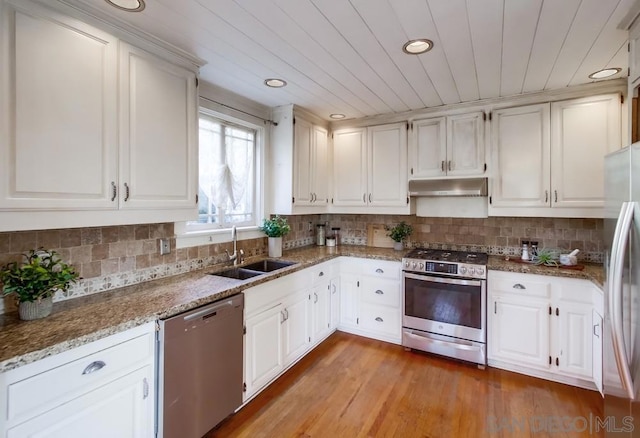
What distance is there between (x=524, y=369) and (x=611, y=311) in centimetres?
168

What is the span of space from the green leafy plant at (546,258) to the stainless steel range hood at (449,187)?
28.3 inches

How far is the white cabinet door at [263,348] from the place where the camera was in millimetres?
2170

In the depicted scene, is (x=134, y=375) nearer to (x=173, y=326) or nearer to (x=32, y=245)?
(x=173, y=326)

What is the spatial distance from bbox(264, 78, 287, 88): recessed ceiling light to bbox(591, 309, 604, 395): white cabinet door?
294 cm

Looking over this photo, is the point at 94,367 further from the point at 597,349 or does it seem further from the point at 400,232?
the point at 597,349

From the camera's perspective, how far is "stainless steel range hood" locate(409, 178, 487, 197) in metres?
2.95

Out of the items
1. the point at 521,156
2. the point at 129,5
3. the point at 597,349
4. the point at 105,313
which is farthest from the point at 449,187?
the point at 105,313

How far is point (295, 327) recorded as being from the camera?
2686 millimetres

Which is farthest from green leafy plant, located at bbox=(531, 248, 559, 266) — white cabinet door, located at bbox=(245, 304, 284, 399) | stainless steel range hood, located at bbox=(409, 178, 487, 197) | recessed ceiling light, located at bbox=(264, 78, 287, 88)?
recessed ceiling light, located at bbox=(264, 78, 287, 88)

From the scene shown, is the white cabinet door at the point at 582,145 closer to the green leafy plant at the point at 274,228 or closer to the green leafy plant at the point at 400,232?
the green leafy plant at the point at 400,232

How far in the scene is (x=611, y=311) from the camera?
135cm

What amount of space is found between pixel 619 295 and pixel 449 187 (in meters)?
1.86

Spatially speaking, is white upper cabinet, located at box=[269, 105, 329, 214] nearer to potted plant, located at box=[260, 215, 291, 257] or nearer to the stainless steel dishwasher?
potted plant, located at box=[260, 215, 291, 257]

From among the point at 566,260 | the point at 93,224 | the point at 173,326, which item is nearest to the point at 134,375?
the point at 173,326
